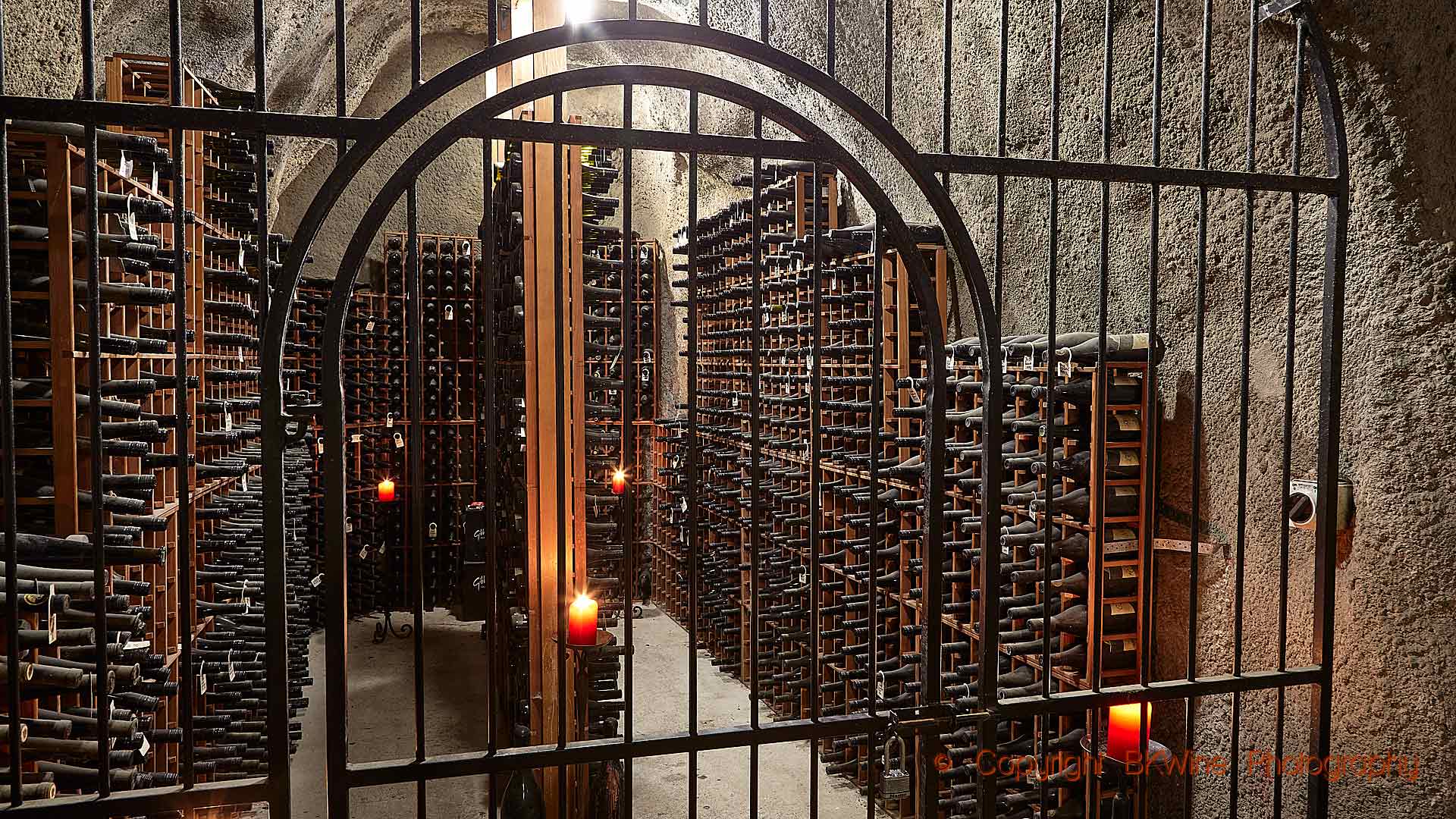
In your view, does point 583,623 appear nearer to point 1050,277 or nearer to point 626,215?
point 626,215

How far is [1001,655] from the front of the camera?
3930mm

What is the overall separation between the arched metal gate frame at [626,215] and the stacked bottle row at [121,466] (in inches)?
4.9

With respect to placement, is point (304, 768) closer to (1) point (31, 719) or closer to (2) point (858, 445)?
(1) point (31, 719)

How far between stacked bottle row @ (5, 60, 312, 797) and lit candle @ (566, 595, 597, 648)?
132 centimetres

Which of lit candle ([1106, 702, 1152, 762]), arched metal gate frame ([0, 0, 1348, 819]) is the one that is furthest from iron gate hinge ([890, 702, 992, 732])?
lit candle ([1106, 702, 1152, 762])

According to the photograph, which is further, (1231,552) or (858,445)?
(858,445)

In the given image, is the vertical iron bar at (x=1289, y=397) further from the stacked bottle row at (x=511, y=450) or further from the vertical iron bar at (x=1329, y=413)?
the stacked bottle row at (x=511, y=450)

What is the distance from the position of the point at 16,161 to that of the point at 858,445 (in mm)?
3908

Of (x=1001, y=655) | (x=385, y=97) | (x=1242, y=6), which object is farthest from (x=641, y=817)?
(x=385, y=97)

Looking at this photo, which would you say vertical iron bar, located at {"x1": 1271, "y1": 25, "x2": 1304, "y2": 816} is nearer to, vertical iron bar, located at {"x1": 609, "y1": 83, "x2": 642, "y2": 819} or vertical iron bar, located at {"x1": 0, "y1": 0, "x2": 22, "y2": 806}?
vertical iron bar, located at {"x1": 609, "y1": 83, "x2": 642, "y2": 819}

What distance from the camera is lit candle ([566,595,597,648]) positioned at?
11.3 feet

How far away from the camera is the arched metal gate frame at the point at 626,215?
5.02 ft

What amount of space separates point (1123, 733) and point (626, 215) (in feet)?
6.23

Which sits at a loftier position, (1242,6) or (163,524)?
(1242,6)
